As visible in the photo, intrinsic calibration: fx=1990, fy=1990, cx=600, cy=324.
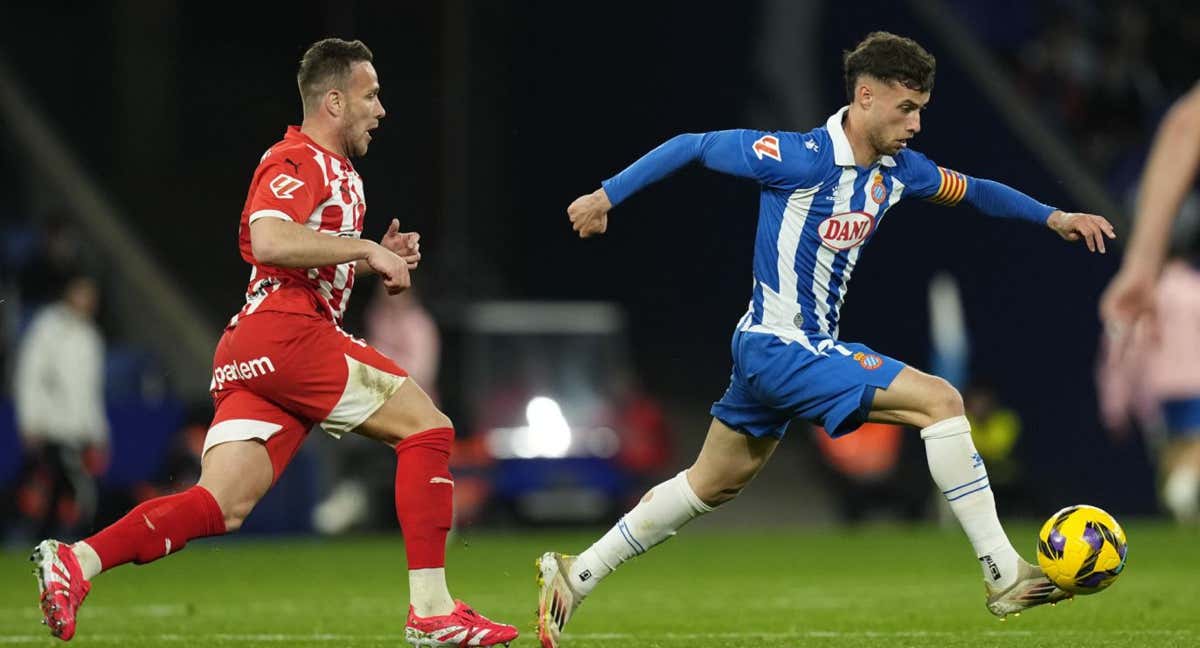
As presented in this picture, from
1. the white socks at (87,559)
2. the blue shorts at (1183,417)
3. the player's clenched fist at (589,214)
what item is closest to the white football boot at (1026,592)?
the player's clenched fist at (589,214)

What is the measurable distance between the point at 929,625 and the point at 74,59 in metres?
18.1

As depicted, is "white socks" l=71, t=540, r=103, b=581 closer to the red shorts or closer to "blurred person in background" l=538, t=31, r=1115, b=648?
the red shorts

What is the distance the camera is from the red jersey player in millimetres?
5895

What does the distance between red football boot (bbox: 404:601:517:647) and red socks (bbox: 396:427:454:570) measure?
0.55ft

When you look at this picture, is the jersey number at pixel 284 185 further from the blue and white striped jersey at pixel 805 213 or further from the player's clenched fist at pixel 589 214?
the blue and white striped jersey at pixel 805 213

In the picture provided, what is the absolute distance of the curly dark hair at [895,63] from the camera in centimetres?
651

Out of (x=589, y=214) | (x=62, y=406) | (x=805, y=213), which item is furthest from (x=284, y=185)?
(x=62, y=406)

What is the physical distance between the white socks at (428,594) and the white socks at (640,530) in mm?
768

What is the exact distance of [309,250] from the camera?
5816 mm

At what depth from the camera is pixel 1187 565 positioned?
1110cm

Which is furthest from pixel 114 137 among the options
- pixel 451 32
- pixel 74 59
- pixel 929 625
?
pixel 929 625

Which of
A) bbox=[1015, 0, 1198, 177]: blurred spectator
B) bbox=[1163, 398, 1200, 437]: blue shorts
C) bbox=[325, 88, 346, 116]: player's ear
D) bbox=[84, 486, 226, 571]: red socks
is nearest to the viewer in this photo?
bbox=[84, 486, 226, 571]: red socks

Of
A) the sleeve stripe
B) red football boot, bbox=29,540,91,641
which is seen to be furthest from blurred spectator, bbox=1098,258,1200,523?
red football boot, bbox=29,540,91,641

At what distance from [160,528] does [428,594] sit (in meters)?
0.82
